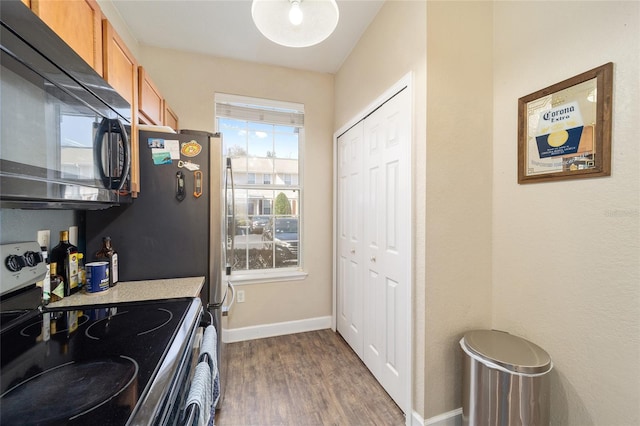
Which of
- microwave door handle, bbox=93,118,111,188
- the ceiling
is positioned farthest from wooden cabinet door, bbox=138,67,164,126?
microwave door handle, bbox=93,118,111,188

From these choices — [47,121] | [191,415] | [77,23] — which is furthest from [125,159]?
[191,415]

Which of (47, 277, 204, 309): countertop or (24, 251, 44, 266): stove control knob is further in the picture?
(47, 277, 204, 309): countertop

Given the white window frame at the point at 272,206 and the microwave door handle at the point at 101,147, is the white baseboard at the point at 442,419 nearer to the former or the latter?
the white window frame at the point at 272,206

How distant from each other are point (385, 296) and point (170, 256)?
1495 mm

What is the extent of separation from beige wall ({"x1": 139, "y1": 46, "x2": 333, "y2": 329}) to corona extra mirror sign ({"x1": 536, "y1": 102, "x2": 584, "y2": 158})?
1856 mm

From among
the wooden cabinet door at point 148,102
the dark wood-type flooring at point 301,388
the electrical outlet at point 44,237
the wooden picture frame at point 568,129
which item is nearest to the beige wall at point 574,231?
the wooden picture frame at point 568,129

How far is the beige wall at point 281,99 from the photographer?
2443 millimetres

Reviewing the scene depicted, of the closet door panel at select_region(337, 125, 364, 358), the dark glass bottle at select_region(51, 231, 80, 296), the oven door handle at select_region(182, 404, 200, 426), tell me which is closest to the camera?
the oven door handle at select_region(182, 404, 200, 426)

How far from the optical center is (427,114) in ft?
4.89

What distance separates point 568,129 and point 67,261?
2.59 meters

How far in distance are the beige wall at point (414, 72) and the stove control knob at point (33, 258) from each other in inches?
72.2

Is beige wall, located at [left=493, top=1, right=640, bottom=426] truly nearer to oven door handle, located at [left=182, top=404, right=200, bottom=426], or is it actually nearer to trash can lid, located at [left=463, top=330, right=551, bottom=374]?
trash can lid, located at [left=463, top=330, right=551, bottom=374]

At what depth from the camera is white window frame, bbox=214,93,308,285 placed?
8.48 ft

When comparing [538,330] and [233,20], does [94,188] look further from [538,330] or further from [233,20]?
[538,330]
